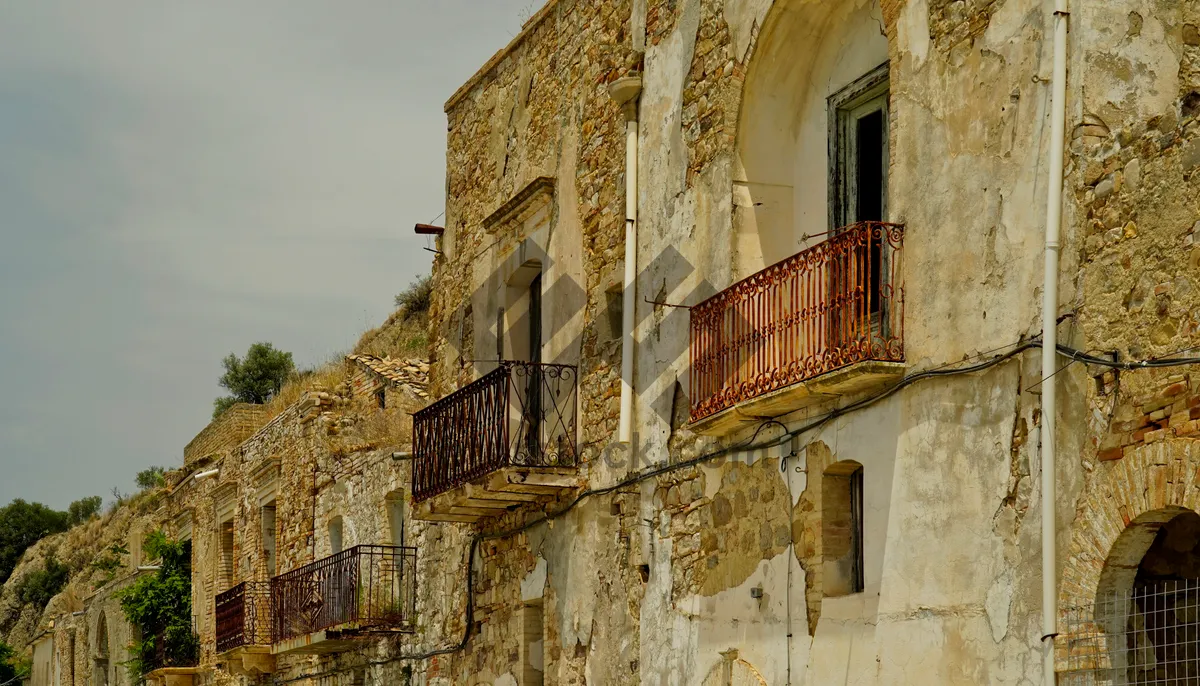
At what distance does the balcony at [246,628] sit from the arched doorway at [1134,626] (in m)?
14.6

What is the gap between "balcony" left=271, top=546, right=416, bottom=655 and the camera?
17.8 m

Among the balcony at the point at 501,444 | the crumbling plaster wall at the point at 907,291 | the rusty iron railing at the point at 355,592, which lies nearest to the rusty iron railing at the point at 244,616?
the rusty iron railing at the point at 355,592

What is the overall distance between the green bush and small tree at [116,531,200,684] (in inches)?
1035

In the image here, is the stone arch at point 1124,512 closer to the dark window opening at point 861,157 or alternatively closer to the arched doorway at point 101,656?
the dark window opening at point 861,157

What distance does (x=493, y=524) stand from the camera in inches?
613

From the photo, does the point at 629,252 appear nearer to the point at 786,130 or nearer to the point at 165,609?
the point at 786,130

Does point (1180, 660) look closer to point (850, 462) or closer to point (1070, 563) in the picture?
point (1070, 563)

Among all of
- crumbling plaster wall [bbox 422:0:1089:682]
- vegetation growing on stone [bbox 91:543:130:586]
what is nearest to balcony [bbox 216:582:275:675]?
crumbling plaster wall [bbox 422:0:1089:682]

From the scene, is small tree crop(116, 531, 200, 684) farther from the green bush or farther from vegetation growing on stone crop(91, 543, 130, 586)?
the green bush

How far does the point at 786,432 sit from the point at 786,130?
2246 millimetres

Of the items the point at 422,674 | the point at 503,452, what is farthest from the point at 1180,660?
the point at 422,674

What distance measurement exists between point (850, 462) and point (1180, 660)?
A: 2.78 meters

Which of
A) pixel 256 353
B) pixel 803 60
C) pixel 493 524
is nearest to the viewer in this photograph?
pixel 803 60

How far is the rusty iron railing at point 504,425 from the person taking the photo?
14117mm
